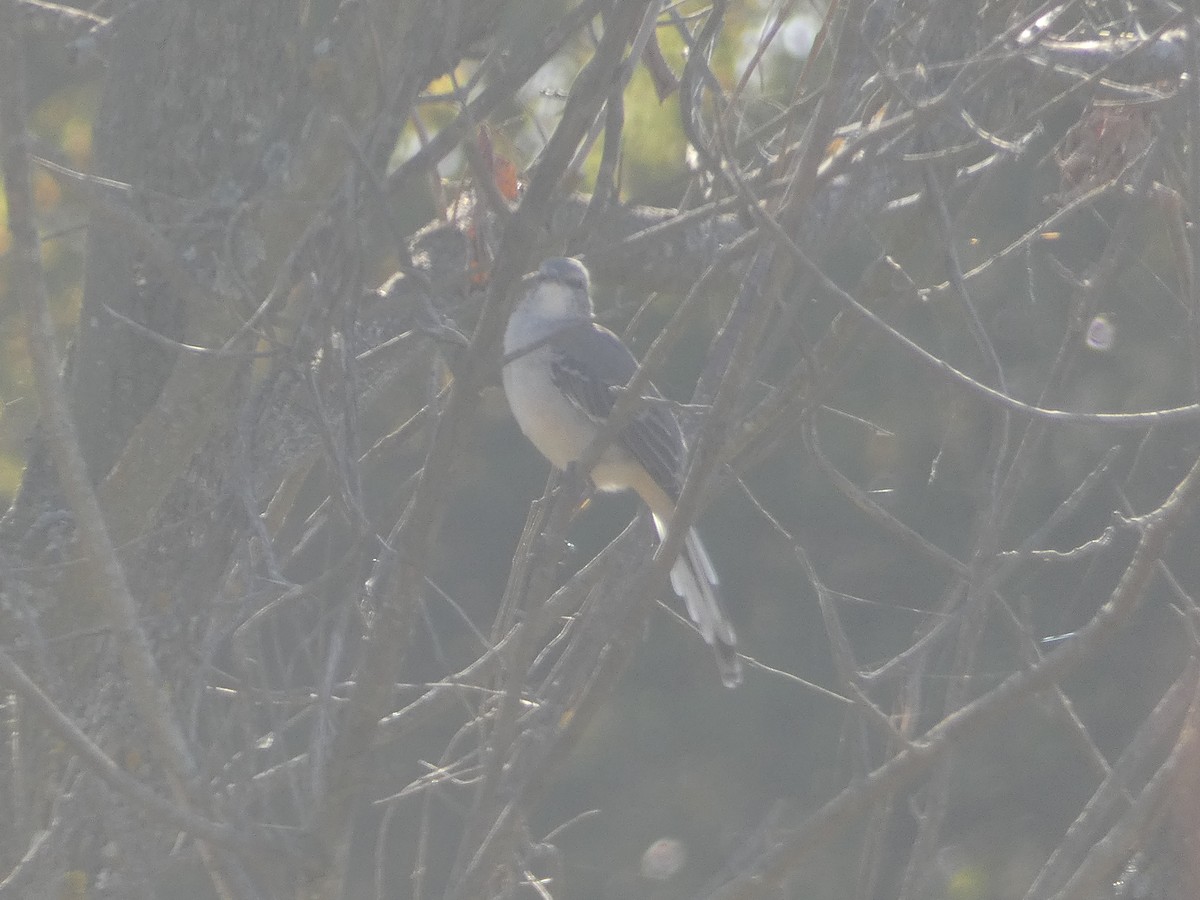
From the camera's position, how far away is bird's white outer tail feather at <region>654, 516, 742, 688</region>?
4109 mm

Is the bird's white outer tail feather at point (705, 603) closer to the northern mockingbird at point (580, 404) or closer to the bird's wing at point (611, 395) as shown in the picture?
the northern mockingbird at point (580, 404)

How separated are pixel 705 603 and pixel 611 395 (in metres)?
1.18

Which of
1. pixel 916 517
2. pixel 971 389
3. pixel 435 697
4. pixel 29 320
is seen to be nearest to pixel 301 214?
pixel 29 320

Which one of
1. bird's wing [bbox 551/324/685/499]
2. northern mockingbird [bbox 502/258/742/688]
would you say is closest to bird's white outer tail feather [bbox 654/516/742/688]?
northern mockingbird [bbox 502/258/742/688]

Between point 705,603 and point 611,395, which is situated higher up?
point 611,395

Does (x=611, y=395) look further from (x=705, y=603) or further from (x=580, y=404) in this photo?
(x=705, y=603)

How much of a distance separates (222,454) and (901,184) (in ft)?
6.56

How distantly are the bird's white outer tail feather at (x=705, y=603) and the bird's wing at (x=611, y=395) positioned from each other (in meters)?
0.57

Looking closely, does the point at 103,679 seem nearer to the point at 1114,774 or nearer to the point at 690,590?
the point at 690,590

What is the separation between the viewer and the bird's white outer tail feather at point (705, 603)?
13.5 feet

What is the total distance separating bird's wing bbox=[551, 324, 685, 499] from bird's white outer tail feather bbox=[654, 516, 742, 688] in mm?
573

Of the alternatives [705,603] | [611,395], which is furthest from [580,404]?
[705,603]

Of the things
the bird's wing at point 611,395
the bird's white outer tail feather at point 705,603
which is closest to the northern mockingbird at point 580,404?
the bird's wing at point 611,395

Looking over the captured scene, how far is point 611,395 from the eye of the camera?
526 centimetres
